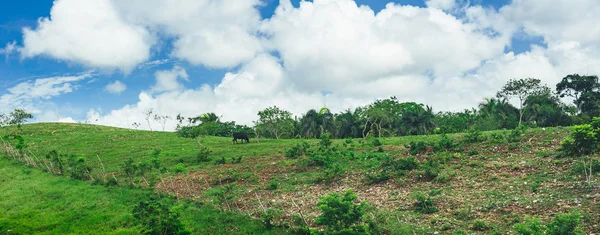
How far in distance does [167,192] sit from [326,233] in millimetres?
13846

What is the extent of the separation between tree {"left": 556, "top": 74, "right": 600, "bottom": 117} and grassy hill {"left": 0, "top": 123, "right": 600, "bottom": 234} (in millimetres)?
44392

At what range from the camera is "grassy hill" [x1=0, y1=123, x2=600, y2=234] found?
16.1m

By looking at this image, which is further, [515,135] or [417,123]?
[417,123]

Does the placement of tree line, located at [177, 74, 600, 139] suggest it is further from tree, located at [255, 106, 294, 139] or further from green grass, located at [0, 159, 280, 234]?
green grass, located at [0, 159, 280, 234]

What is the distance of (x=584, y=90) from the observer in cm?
6506

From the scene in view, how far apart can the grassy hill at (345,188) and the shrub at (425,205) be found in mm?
70

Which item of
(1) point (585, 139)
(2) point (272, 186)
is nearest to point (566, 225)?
(1) point (585, 139)

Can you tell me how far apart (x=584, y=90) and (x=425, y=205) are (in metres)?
62.8

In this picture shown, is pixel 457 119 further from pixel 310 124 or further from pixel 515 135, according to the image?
pixel 515 135

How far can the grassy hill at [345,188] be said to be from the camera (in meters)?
16.1

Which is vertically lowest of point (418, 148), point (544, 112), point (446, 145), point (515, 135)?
point (418, 148)

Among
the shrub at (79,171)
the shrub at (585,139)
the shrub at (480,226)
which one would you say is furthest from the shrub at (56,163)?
the shrub at (585,139)

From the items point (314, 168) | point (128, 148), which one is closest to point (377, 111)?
point (314, 168)

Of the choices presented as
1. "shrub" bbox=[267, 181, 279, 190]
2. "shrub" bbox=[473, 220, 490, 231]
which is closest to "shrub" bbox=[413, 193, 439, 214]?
"shrub" bbox=[473, 220, 490, 231]
